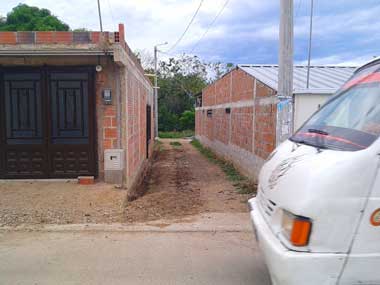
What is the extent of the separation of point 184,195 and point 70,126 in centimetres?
295

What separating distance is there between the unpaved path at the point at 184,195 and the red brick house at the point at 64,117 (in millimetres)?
1085

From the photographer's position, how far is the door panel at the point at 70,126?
24.4 feet

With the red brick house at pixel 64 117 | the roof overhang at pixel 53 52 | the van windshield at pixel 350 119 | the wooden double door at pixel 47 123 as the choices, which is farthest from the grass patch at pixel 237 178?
the van windshield at pixel 350 119

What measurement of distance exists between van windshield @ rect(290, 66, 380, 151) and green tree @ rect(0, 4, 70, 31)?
25.4 meters

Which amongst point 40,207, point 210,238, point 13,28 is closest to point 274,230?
point 210,238

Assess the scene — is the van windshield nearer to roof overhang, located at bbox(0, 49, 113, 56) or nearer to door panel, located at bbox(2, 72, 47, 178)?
roof overhang, located at bbox(0, 49, 113, 56)

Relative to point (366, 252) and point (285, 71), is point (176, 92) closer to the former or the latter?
point (285, 71)

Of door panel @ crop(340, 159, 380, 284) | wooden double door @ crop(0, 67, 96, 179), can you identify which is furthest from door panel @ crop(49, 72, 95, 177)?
door panel @ crop(340, 159, 380, 284)

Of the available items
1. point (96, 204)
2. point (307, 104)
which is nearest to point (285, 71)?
point (307, 104)

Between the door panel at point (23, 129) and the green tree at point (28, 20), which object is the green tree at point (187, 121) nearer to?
the green tree at point (28, 20)

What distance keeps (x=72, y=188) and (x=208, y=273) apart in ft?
13.6

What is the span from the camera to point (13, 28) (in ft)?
83.2

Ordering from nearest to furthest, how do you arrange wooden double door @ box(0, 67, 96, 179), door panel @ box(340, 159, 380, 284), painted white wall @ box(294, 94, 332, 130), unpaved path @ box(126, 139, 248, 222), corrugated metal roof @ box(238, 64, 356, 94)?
door panel @ box(340, 159, 380, 284)
unpaved path @ box(126, 139, 248, 222)
painted white wall @ box(294, 94, 332, 130)
wooden double door @ box(0, 67, 96, 179)
corrugated metal roof @ box(238, 64, 356, 94)

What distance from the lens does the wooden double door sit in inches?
293
